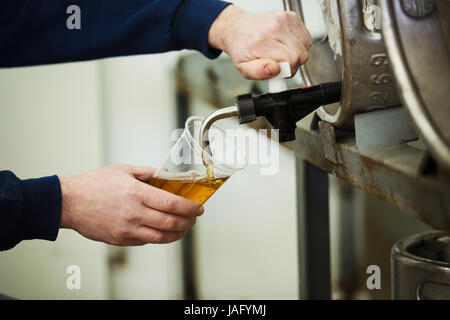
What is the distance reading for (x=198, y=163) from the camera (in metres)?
0.68

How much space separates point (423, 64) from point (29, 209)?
0.57m

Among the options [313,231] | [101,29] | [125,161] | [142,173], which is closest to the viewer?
[142,173]

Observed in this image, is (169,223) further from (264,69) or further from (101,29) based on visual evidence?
(101,29)

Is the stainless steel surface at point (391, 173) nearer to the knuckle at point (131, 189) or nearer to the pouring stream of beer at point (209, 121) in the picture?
the pouring stream of beer at point (209, 121)

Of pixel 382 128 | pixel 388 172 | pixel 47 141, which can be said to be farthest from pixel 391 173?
pixel 47 141

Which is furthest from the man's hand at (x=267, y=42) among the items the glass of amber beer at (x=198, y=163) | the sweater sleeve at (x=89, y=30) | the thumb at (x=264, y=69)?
the sweater sleeve at (x=89, y=30)

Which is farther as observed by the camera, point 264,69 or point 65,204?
point 65,204

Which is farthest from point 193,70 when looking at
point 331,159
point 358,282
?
point 358,282

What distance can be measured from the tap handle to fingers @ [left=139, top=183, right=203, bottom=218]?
19cm

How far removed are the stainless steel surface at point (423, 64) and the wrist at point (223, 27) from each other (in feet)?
1.49

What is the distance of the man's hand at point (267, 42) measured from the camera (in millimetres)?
706

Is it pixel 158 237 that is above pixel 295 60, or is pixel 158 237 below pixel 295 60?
below

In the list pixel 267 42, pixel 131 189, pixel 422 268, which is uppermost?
pixel 267 42

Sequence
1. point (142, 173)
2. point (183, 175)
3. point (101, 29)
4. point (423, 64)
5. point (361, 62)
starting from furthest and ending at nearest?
point (101, 29), point (142, 173), point (183, 175), point (361, 62), point (423, 64)
